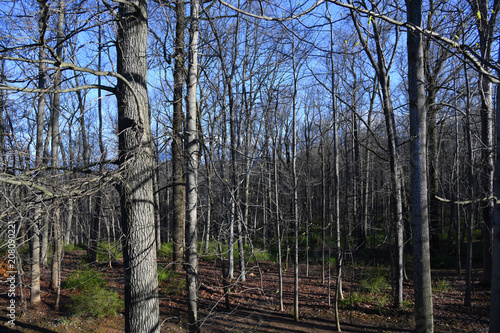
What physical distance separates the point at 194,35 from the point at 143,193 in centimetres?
262

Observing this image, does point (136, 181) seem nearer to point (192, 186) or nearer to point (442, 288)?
point (192, 186)

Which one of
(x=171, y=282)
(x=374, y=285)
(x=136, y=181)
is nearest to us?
(x=136, y=181)

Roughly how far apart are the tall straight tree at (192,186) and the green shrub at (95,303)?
4618 mm

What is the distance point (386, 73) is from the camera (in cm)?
825

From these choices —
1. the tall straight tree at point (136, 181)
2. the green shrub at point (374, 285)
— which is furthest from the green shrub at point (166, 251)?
the tall straight tree at point (136, 181)

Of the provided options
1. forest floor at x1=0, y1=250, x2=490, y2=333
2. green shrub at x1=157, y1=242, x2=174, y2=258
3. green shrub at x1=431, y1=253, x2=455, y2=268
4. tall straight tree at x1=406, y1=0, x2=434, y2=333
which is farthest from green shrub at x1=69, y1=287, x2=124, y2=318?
green shrub at x1=431, y1=253, x2=455, y2=268

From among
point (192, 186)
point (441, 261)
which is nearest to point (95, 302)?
point (192, 186)

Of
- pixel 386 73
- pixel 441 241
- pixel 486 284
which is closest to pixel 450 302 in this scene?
pixel 486 284

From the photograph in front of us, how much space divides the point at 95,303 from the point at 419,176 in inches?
322

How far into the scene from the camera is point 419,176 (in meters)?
4.25

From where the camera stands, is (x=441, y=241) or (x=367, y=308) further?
(x=441, y=241)

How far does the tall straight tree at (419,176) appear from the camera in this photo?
163 inches

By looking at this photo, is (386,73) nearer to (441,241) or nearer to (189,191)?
(189,191)

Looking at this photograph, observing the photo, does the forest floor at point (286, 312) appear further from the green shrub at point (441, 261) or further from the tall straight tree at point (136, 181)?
the green shrub at point (441, 261)
